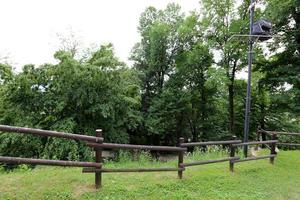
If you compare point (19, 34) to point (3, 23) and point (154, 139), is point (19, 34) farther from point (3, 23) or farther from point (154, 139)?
point (154, 139)

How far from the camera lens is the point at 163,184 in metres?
5.12

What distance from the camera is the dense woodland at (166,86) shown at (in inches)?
433

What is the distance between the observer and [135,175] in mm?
5551

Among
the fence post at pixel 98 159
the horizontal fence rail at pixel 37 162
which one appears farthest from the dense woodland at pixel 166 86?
the horizontal fence rail at pixel 37 162

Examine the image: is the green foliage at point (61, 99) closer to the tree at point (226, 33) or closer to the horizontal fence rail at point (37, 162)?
the horizontal fence rail at point (37, 162)

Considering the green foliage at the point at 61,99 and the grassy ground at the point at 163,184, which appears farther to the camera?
the green foliage at the point at 61,99

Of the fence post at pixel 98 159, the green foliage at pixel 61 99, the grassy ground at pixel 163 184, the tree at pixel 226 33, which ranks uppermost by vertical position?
the tree at pixel 226 33

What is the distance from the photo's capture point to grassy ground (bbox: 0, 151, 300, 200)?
4.27m

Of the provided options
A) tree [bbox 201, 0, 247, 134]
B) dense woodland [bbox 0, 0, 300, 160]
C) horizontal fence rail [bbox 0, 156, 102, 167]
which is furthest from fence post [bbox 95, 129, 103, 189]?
tree [bbox 201, 0, 247, 134]

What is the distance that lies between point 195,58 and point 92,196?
48.8 ft

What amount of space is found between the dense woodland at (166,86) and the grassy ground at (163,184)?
4613 mm

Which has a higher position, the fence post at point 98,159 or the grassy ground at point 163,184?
the fence post at point 98,159

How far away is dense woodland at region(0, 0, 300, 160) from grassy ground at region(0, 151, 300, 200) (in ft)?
15.1

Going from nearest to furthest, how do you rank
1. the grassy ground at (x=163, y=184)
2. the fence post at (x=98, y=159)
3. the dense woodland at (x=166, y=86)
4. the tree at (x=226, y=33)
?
the grassy ground at (x=163, y=184)
the fence post at (x=98, y=159)
the dense woodland at (x=166, y=86)
the tree at (x=226, y=33)
